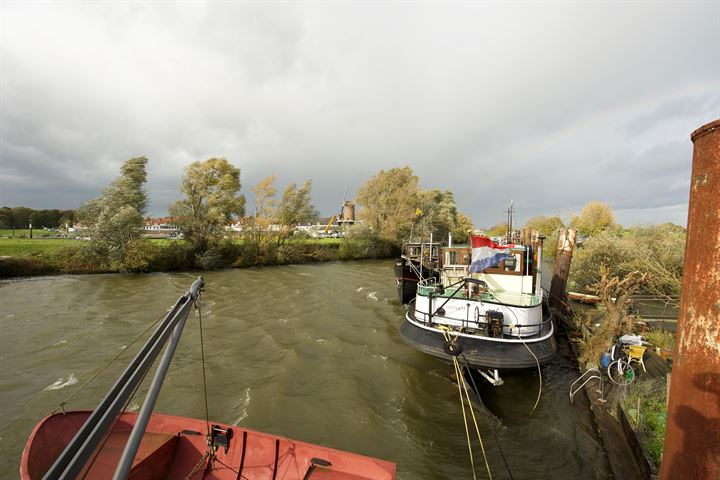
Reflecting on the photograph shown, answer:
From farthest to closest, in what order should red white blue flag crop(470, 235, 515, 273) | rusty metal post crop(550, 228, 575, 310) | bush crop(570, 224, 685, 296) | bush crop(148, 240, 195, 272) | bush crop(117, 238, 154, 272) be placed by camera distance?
bush crop(148, 240, 195, 272) → bush crop(117, 238, 154, 272) → rusty metal post crop(550, 228, 575, 310) → bush crop(570, 224, 685, 296) → red white blue flag crop(470, 235, 515, 273)

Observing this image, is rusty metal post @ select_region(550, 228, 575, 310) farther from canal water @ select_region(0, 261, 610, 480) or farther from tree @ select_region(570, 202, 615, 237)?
tree @ select_region(570, 202, 615, 237)

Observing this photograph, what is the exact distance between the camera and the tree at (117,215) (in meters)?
27.5

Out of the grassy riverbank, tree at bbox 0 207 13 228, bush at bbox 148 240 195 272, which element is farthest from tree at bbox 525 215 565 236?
tree at bbox 0 207 13 228

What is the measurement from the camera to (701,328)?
2.04 m

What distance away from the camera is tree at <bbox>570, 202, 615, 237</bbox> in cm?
3962

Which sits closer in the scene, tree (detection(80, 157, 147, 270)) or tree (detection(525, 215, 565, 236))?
tree (detection(80, 157, 147, 270))

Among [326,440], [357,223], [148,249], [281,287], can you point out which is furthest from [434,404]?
[357,223]

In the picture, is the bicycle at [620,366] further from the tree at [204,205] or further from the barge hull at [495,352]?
the tree at [204,205]

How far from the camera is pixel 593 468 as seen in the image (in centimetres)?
620

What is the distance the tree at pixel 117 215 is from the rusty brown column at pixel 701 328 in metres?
34.4

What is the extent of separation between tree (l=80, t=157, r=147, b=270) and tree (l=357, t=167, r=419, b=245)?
26989 millimetres

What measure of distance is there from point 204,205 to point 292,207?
984 cm

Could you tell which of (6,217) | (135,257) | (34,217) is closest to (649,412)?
(135,257)

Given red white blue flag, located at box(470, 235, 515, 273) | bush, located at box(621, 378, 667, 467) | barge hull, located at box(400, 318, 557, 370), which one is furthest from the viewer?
red white blue flag, located at box(470, 235, 515, 273)
